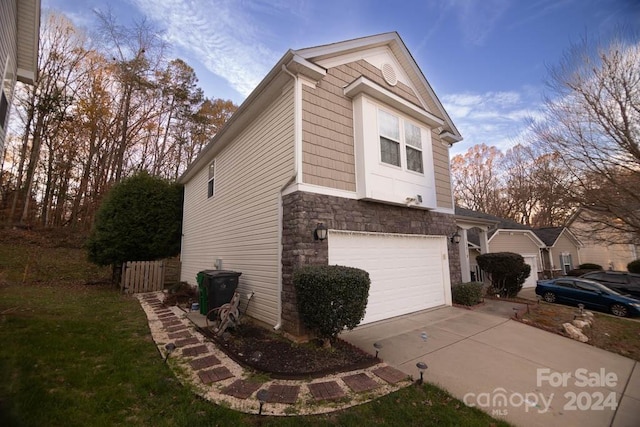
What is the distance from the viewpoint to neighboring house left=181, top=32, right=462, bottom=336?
564 cm

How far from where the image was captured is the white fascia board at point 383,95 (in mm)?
6293

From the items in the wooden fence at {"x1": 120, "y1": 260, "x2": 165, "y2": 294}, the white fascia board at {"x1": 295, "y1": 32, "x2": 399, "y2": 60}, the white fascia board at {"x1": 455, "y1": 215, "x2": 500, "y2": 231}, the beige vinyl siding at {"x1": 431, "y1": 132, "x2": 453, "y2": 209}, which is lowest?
the wooden fence at {"x1": 120, "y1": 260, "x2": 165, "y2": 294}

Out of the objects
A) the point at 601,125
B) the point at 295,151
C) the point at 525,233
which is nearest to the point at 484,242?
the point at 525,233

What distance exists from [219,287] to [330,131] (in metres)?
4.36

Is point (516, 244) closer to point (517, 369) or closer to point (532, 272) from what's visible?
point (532, 272)

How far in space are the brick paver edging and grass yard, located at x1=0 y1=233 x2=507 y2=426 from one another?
0.46ft

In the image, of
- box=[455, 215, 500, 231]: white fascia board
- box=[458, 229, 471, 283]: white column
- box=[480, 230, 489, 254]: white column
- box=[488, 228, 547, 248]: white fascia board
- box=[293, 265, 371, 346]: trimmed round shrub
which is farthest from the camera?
box=[488, 228, 547, 248]: white fascia board

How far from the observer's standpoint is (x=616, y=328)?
6781 mm

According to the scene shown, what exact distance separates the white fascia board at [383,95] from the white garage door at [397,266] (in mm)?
3260

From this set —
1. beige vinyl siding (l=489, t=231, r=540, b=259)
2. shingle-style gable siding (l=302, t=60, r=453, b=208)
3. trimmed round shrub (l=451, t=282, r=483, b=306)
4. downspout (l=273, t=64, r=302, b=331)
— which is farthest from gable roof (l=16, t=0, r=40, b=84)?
beige vinyl siding (l=489, t=231, r=540, b=259)

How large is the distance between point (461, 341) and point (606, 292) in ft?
30.3

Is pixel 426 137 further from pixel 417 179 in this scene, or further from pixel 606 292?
pixel 606 292

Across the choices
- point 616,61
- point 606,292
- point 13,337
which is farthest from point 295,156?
point 606,292

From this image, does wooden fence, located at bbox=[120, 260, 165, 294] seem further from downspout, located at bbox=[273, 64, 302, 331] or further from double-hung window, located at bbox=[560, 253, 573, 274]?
double-hung window, located at bbox=[560, 253, 573, 274]
